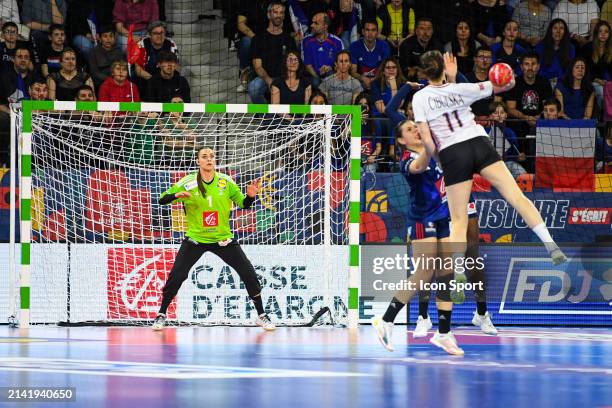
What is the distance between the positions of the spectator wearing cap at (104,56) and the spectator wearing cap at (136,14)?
71cm

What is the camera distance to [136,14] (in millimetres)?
17781

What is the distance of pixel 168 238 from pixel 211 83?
15.9ft

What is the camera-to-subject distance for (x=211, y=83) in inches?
716

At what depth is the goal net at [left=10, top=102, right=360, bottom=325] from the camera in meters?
13.6

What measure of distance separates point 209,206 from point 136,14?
20.6ft

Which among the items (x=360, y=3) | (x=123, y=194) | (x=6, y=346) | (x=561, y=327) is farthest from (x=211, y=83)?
(x=6, y=346)

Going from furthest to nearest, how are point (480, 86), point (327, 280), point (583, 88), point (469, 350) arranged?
point (583, 88)
point (327, 280)
point (469, 350)
point (480, 86)

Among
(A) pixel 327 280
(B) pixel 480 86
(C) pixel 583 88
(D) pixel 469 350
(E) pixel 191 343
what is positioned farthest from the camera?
(C) pixel 583 88

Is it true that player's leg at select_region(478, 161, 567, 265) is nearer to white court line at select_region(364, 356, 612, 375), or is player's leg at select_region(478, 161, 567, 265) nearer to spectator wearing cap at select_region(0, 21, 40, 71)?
white court line at select_region(364, 356, 612, 375)

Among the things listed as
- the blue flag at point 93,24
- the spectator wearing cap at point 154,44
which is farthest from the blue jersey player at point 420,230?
the blue flag at point 93,24

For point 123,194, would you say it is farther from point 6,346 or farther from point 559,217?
point 559,217

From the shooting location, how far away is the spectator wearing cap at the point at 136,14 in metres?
17.7

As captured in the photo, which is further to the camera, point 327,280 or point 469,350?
point 327,280

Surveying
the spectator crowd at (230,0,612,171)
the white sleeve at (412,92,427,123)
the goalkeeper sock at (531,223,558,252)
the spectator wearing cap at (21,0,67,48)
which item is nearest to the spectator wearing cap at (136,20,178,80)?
the spectator crowd at (230,0,612,171)
